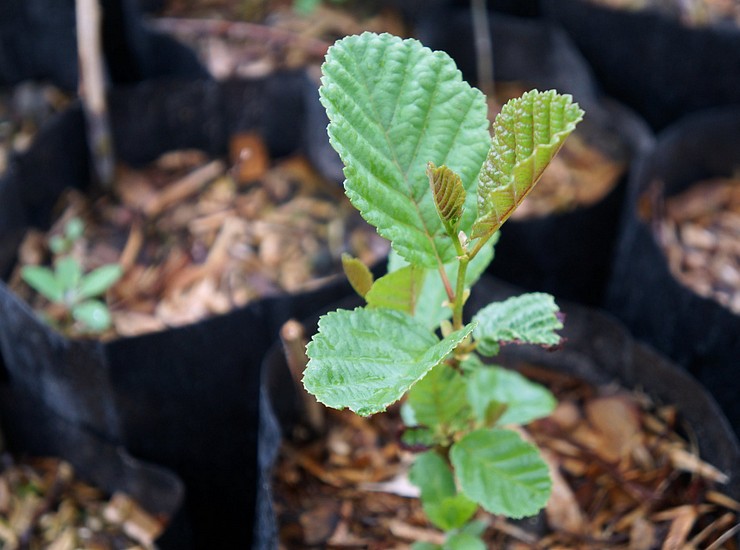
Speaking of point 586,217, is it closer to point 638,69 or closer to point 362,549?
point 638,69

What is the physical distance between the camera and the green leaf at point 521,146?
53cm

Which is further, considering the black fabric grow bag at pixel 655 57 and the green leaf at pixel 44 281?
the black fabric grow bag at pixel 655 57

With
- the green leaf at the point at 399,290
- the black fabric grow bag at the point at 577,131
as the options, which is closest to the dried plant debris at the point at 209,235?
the black fabric grow bag at the point at 577,131

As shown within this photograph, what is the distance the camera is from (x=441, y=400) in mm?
791

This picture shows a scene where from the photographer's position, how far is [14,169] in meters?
1.40

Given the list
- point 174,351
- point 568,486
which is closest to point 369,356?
point 568,486

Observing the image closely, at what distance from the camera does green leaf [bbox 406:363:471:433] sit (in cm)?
78

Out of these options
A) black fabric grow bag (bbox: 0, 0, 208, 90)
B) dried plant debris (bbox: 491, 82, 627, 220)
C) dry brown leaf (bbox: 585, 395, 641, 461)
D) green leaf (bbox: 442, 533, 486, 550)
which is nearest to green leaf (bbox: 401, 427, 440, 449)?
green leaf (bbox: 442, 533, 486, 550)

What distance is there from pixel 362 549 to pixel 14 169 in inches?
36.0

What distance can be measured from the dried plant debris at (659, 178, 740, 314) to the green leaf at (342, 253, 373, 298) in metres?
0.73

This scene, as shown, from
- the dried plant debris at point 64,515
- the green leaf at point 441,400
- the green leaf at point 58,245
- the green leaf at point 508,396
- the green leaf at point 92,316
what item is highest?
the green leaf at point 441,400

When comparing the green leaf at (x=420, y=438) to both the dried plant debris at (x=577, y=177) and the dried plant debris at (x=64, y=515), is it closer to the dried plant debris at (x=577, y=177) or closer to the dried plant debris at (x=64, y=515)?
the dried plant debris at (x=64, y=515)

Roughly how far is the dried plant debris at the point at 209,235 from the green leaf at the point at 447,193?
633 millimetres

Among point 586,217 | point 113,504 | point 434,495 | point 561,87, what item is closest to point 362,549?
point 434,495
